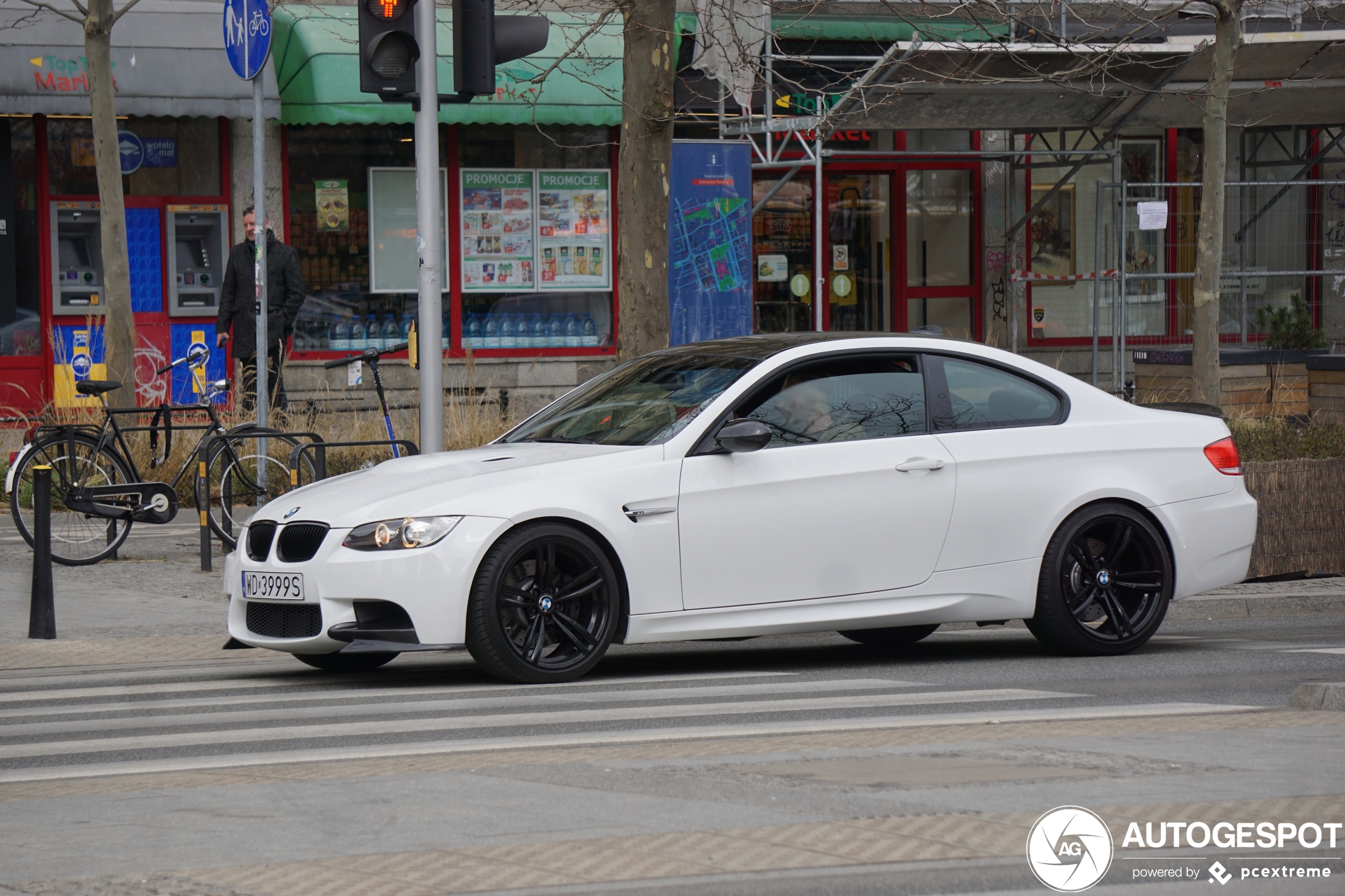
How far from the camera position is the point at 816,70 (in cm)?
2080

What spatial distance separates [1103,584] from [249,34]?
6.69m

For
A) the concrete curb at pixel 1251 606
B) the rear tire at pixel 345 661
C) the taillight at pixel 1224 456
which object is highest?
the taillight at pixel 1224 456

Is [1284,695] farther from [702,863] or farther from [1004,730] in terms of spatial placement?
[702,863]

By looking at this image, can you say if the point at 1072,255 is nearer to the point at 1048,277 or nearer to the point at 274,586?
the point at 1048,277

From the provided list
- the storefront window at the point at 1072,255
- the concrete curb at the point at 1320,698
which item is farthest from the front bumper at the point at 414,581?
the storefront window at the point at 1072,255

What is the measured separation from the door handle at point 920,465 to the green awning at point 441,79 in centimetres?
1073

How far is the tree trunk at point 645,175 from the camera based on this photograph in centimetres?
1141

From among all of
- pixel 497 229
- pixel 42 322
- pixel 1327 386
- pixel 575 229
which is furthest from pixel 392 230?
pixel 1327 386

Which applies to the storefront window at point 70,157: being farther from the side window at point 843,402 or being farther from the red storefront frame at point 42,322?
the side window at point 843,402

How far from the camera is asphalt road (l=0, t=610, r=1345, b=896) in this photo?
4.27 meters

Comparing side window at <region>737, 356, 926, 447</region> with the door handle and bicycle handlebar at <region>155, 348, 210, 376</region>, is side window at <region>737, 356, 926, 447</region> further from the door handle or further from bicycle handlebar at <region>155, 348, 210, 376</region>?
bicycle handlebar at <region>155, 348, 210, 376</region>

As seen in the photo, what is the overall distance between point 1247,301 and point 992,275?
309 centimetres

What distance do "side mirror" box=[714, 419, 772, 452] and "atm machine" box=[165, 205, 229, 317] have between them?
12.8 meters

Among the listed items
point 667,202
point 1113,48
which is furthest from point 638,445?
point 1113,48
